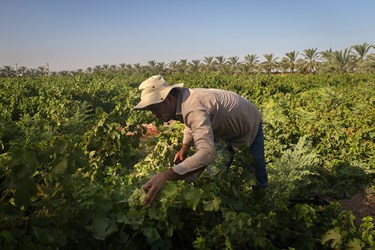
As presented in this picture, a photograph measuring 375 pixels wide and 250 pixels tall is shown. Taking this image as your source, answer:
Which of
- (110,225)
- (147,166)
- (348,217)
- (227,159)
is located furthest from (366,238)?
(147,166)

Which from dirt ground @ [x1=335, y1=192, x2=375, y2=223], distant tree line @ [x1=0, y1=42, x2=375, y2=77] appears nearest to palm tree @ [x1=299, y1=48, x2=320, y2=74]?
distant tree line @ [x1=0, y1=42, x2=375, y2=77]

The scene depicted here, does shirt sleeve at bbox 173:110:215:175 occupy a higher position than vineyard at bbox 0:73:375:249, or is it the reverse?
shirt sleeve at bbox 173:110:215:175

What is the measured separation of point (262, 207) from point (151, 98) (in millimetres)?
1304

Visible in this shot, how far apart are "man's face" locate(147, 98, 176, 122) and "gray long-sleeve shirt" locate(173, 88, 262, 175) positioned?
0.06 metres

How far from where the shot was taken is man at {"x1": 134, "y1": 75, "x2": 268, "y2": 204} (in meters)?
2.44

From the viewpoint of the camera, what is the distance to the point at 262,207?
303 cm

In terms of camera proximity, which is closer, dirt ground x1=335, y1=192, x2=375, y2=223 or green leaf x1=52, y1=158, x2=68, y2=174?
green leaf x1=52, y1=158, x2=68, y2=174

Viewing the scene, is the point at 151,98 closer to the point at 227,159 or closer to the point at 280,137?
the point at 227,159

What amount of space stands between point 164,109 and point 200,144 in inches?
19.2

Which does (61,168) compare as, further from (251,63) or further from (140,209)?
(251,63)

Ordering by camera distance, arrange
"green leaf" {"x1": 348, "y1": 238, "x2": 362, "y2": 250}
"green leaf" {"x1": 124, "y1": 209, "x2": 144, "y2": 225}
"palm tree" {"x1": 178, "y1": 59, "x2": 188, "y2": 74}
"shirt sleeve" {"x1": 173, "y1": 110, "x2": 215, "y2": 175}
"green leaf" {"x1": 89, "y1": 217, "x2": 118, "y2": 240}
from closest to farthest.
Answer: "green leaf" {"x1": 89, "y1": 217, "x2": 118, "y2": 240} → "green leaf" {"x1": 124, "y1": 209, "x2": 144, "y2": 225} → "green leaf" {"x1": 348, "y1": 238, "x2": 362, "y2": 250} → "shirt sleeve" {"x1": 173, "y1": 110, "x2": 215, "y2": 175} → "palm tree" {"x1": 178, "y1": 59, "x2": 188, "y2": 74}

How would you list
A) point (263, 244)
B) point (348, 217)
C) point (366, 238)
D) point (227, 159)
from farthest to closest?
point (227, 159) < point (348, 217) < point (366, 238) < point (263, 244)

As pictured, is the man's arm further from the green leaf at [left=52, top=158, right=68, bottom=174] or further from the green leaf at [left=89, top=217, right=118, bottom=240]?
the green leaf at [left=52, top=158, right=68, bottom=174]

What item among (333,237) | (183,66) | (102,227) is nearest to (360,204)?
(333,237)
